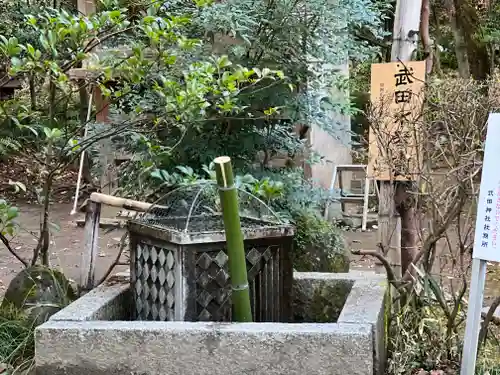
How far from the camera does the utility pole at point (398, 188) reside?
416cm

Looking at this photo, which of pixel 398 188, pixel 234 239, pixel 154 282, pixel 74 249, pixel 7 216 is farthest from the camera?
pixel 74 249

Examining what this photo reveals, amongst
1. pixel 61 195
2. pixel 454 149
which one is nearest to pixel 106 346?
pixel 454 149

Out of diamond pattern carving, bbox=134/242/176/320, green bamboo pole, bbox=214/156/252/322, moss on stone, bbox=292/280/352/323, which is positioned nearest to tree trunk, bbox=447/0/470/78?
moss on stone, bbox=292/280/352/323

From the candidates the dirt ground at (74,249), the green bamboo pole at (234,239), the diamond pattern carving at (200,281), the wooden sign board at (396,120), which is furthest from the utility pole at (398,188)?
the dirt ground at (74,249)

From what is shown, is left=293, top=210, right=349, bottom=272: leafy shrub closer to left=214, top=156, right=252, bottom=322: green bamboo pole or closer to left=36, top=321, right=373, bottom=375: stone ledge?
left=214, top=156, right=252, bottom=322: green bamboo pole

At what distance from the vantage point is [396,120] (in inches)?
154

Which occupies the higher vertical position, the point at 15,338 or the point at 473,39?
the point at 473,39

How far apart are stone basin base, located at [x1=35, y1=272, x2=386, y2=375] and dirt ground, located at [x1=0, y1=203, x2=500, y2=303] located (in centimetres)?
334

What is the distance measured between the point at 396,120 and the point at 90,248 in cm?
208

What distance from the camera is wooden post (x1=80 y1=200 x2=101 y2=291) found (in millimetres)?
4016

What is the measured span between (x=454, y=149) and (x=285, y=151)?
2.68m

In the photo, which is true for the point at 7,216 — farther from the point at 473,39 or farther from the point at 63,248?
the point at 473,39

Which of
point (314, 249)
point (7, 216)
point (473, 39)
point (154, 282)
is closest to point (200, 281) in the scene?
point (154, 282)

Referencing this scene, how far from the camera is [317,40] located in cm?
548
